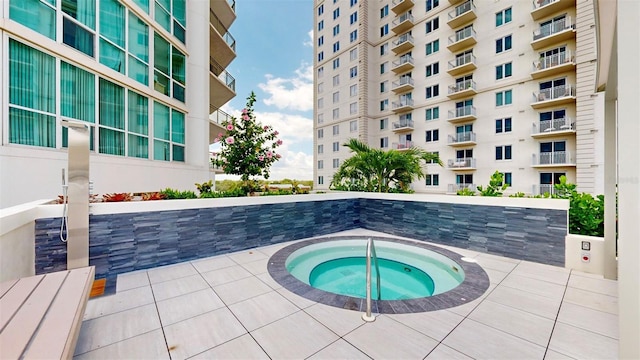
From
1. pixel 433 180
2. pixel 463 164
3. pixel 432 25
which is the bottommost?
pixel 433 180

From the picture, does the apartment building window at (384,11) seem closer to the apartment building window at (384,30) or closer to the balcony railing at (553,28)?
the apartment building window at (384,30)

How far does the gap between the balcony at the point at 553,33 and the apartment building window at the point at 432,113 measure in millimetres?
5853

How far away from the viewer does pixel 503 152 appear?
1466 cm

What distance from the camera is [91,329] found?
2.21 meters

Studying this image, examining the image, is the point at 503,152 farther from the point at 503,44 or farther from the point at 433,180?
the point at 503,44

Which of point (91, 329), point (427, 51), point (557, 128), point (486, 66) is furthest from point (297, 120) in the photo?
point (91, 329)

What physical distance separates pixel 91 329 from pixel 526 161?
60.1 ft

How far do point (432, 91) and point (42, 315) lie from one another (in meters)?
20.5

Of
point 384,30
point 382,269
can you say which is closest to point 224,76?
point 382,269

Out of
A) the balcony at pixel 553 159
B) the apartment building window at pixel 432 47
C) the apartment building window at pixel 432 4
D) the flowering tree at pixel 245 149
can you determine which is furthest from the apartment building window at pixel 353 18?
the flowering tree at pixel 245 149

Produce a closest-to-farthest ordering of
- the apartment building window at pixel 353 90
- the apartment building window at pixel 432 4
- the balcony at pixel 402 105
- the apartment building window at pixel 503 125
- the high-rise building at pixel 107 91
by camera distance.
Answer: the high-rise building at pixel 107 91 < the apartment building window at pixel 503 125 < the apartment building window at pixel 432 4 < the balcony at pixel 402 105 < the apartment building window at pixel 353 90

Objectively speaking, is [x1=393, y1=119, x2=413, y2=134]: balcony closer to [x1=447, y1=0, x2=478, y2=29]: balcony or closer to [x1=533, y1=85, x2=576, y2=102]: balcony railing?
[x1=447, y1=0, x2=478, y2=29]: balcony

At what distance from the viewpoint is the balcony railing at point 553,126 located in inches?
487

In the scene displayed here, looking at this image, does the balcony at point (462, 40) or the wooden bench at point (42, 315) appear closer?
the wooden bench at point (42, 315)
